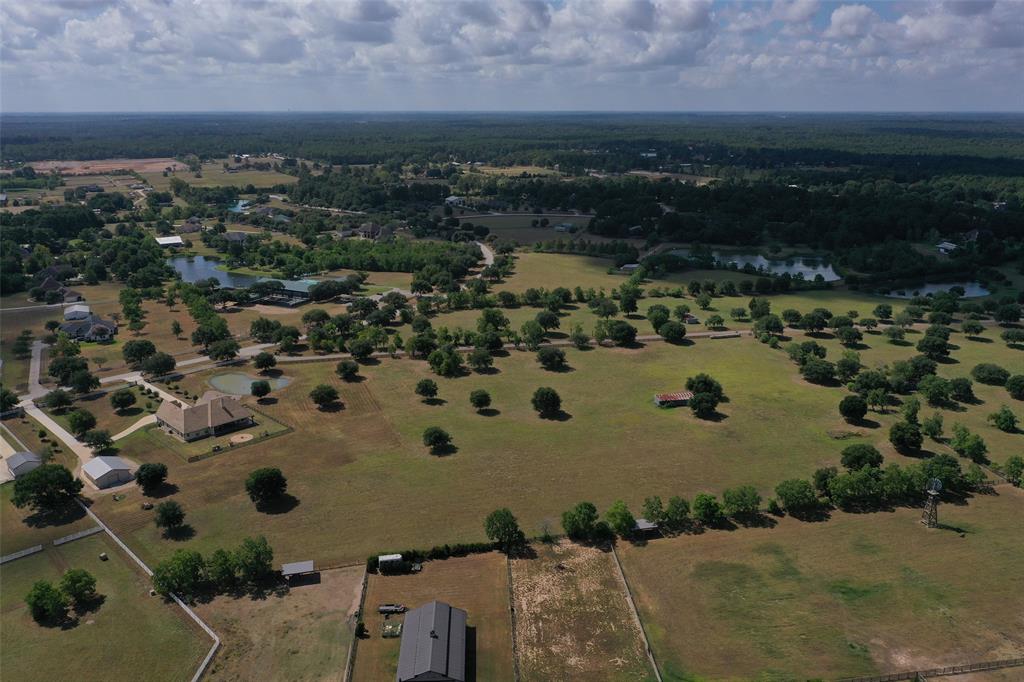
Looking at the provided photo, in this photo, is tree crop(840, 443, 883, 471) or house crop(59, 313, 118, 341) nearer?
tree crop(840, 443, 883, 471)

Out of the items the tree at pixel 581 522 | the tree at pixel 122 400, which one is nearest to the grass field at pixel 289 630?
the tree at pixel 581 522

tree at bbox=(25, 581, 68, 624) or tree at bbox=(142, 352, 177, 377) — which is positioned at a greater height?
tree at bbox=(142, 352, 177, 377)

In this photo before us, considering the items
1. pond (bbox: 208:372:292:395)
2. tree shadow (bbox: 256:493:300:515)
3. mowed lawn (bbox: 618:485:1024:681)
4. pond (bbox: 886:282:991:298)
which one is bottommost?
tree shadow (bbox: 256:493:300:515)

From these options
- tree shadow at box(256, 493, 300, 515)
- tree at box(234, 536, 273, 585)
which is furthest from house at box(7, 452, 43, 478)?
tree at box(234, 536, 273, 585)

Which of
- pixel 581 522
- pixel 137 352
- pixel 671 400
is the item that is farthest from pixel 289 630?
pixel 137 352

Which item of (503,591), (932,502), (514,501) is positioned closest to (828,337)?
(932,502)

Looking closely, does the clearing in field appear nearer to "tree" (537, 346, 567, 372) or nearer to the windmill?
the windmill
